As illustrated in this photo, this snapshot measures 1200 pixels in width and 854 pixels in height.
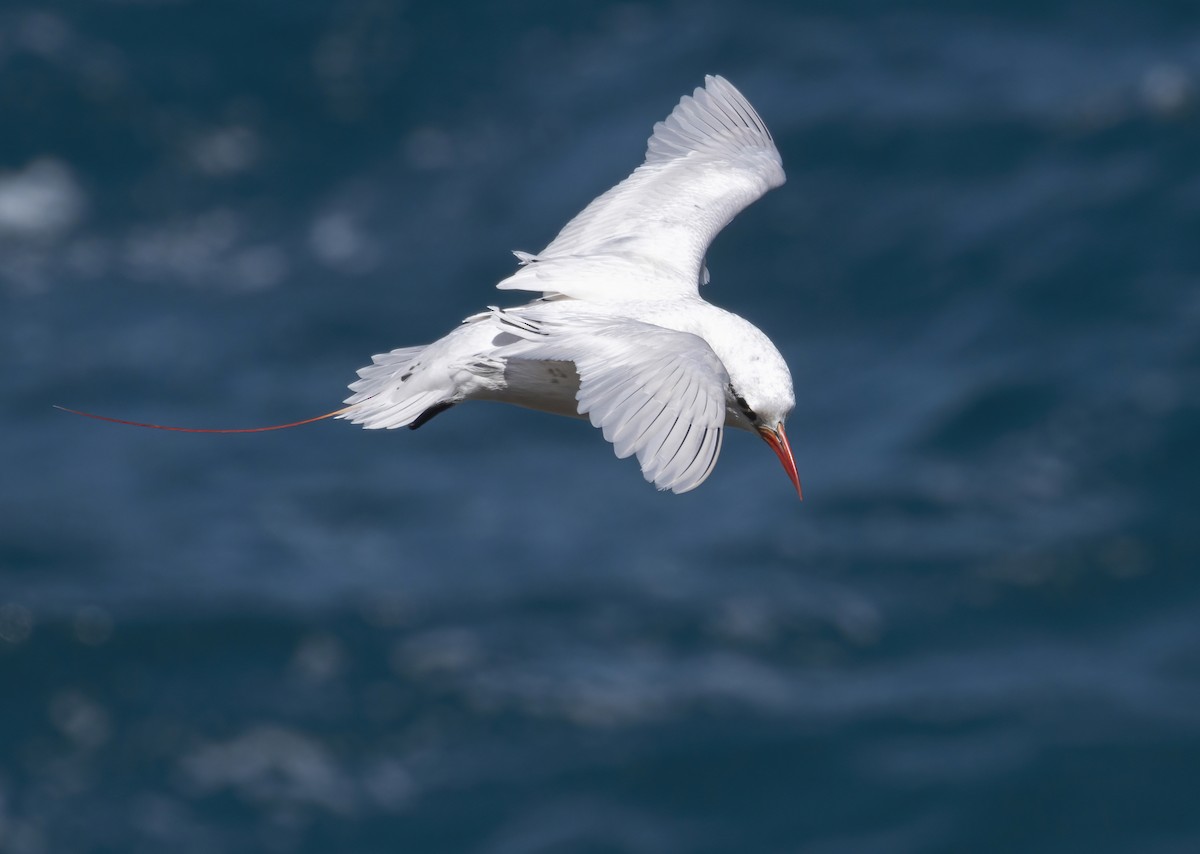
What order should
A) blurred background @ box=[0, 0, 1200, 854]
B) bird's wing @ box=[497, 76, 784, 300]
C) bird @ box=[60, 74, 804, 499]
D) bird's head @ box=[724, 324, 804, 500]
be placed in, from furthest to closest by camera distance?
blurred background @ box=[0, 0, 1200, 854] → bird's wing @ box=[497, 76, 784, 300] → bird's head @ box=[724, 324, 804, 500] → bird @ box=[60, 74, 804, 499]

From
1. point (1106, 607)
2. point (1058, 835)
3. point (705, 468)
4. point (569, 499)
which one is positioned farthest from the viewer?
point (569, 499)

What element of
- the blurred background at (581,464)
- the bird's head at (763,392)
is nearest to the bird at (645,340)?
the bird's head at (763,392)

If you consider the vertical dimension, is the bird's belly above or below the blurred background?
below

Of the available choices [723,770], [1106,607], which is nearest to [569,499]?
[723,770]

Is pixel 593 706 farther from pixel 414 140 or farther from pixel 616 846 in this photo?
pixel 414 140

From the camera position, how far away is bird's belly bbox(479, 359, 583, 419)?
950 cm

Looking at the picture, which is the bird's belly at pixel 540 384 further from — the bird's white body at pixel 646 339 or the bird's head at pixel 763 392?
the bird's head at pixel 763 392

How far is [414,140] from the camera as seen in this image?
4106cm

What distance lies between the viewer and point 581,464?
39250 millimetres

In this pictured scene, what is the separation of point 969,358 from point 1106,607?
6263 millimetres

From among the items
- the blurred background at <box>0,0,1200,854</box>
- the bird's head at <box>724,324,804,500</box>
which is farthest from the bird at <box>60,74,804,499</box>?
the blurred background at <box>0,0,1200,854</box>

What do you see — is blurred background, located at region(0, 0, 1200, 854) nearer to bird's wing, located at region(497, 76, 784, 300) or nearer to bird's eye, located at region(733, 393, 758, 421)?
bird's wing, located at region(497, 76, 784, 300)

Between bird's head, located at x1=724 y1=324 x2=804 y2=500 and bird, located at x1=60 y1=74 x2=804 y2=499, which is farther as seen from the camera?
bird's head, located at x1=724 y1=324 x2=804 y2=500

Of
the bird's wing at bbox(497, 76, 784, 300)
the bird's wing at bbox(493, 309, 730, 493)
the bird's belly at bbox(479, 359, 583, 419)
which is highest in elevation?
the bird's wing at bbox(497, 76, 784, 300)
